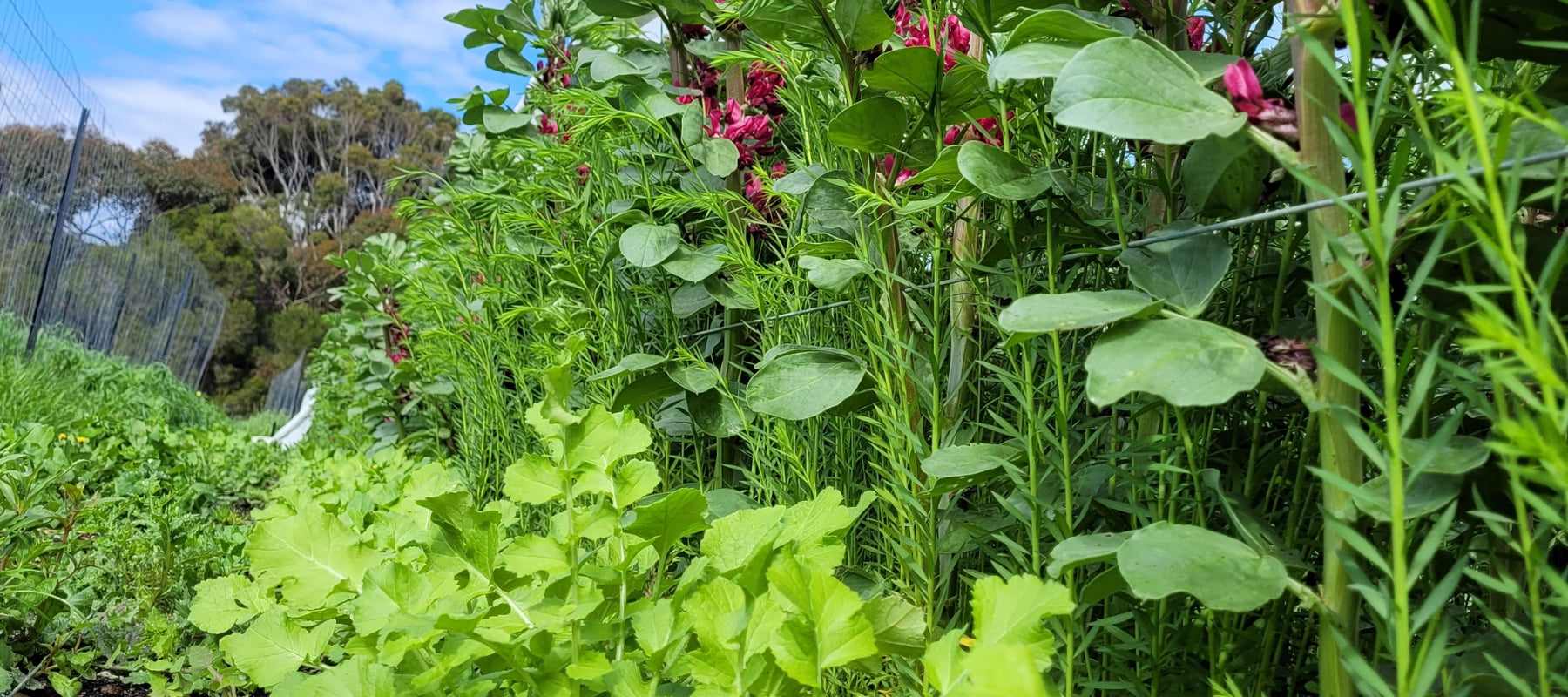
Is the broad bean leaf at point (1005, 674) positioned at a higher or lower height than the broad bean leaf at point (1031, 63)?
lower

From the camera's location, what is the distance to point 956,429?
979 millimetres

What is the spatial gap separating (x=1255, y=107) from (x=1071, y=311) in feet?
0.59

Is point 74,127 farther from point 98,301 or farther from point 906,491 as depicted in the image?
point 906,491

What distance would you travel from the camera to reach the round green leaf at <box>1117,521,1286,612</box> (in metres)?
0.52

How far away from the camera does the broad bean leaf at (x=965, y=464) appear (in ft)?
2.57

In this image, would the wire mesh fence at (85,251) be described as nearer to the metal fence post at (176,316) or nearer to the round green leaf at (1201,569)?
the metal fence post at (176,316)

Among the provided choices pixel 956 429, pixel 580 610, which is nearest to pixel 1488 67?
pixel 956 429

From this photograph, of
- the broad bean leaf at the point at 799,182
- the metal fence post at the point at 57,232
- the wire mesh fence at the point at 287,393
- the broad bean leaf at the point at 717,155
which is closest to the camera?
the broad bean leaf at the point at 799,182

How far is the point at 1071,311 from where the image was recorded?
0.59 m

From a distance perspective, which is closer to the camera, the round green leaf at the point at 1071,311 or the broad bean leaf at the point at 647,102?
the round green leaf at the point at 1071,311

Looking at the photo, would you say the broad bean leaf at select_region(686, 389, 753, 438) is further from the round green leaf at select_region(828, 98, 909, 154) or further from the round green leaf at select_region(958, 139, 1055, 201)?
the round green leaf at select_region(958, 139, 1055, 201)

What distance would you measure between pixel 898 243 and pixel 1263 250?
443mm

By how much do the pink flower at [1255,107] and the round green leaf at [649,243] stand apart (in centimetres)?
104

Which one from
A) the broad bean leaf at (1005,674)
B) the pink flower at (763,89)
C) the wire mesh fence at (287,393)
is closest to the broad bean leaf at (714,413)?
the pink flower at (763,89)
